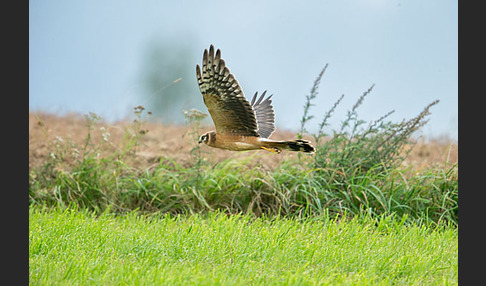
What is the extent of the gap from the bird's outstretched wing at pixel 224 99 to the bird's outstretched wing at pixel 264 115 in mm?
524

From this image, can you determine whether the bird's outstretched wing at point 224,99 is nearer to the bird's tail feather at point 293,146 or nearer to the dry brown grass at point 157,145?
the bird's tail feather at point 293,146

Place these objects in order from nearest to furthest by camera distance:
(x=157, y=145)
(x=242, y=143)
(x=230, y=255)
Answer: (x=242, y=143)
(x=230, y=255)
(x=157, y=145)

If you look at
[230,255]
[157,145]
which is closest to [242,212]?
[230,255]

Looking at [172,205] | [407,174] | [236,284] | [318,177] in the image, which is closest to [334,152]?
[318,177]

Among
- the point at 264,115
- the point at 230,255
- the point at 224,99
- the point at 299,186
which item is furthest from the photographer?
the point at 299,186

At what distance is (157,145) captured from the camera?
23.5 ft

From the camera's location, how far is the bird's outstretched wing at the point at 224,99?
8.98 feet

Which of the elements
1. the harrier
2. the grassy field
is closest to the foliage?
the grassy field

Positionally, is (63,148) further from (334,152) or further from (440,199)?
(440,199)

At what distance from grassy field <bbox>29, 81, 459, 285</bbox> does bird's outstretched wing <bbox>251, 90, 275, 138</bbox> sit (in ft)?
2.90

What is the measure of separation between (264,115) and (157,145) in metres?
3.94

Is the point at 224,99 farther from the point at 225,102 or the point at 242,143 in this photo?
the point at 242,143

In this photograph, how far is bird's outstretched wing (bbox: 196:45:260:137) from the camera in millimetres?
2738

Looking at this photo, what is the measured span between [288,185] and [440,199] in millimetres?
1608
